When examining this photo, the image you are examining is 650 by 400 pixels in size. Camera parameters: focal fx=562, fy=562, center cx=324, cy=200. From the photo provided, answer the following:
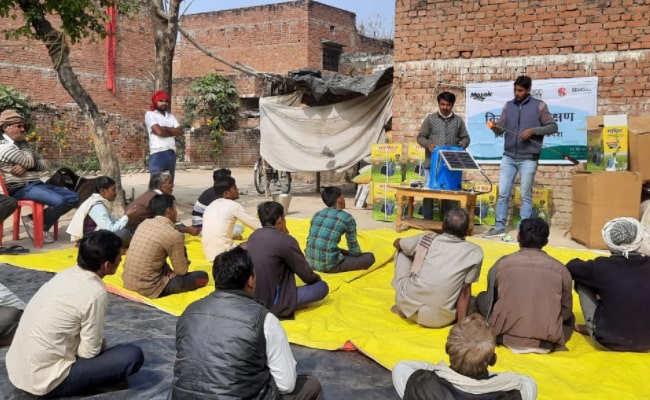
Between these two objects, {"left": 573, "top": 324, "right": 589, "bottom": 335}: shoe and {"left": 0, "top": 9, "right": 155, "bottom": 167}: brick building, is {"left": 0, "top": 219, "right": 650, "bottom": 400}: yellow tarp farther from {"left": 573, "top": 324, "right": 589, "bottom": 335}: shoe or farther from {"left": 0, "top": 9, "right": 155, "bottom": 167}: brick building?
{"left": 0, "top": 9, "right": 155, "bottom": 167}: brick building

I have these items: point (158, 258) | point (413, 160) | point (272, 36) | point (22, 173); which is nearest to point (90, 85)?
point (272, 36)

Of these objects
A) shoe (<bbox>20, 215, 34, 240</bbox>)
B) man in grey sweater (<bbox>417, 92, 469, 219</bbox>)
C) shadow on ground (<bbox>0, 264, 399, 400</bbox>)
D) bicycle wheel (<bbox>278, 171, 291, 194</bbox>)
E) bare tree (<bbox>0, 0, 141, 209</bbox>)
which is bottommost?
shadow on ground (<bbox>0, 264, 399, 400</bbox>)

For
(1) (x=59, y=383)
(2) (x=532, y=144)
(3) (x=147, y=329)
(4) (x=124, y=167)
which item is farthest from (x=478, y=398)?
(4) (x=124, y=167)

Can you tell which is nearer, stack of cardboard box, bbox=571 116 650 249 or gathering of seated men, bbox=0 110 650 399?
gathering of seated men, bbox=0 110 650 399

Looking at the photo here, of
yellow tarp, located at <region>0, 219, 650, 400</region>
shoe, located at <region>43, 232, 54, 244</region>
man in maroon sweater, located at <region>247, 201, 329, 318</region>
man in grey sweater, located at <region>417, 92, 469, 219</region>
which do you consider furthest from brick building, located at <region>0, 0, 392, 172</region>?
man in maroon sweater, located at <region>247, 201, 329, 318</region>

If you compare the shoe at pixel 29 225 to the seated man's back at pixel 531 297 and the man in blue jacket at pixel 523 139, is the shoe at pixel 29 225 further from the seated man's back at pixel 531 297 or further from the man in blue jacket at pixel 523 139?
the seated man's back at pixel 531 297

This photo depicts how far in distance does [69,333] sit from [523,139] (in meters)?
5.62

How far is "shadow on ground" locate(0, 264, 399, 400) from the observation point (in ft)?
9.95

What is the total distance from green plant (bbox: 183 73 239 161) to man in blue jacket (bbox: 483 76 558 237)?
16498 millimetres

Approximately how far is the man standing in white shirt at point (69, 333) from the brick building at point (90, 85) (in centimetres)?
1556

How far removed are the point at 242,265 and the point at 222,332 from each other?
308mm

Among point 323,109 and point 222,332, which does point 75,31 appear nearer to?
point 323,109

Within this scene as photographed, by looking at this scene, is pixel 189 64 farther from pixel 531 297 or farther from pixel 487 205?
pixel 531 297

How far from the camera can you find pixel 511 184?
6.99 m
